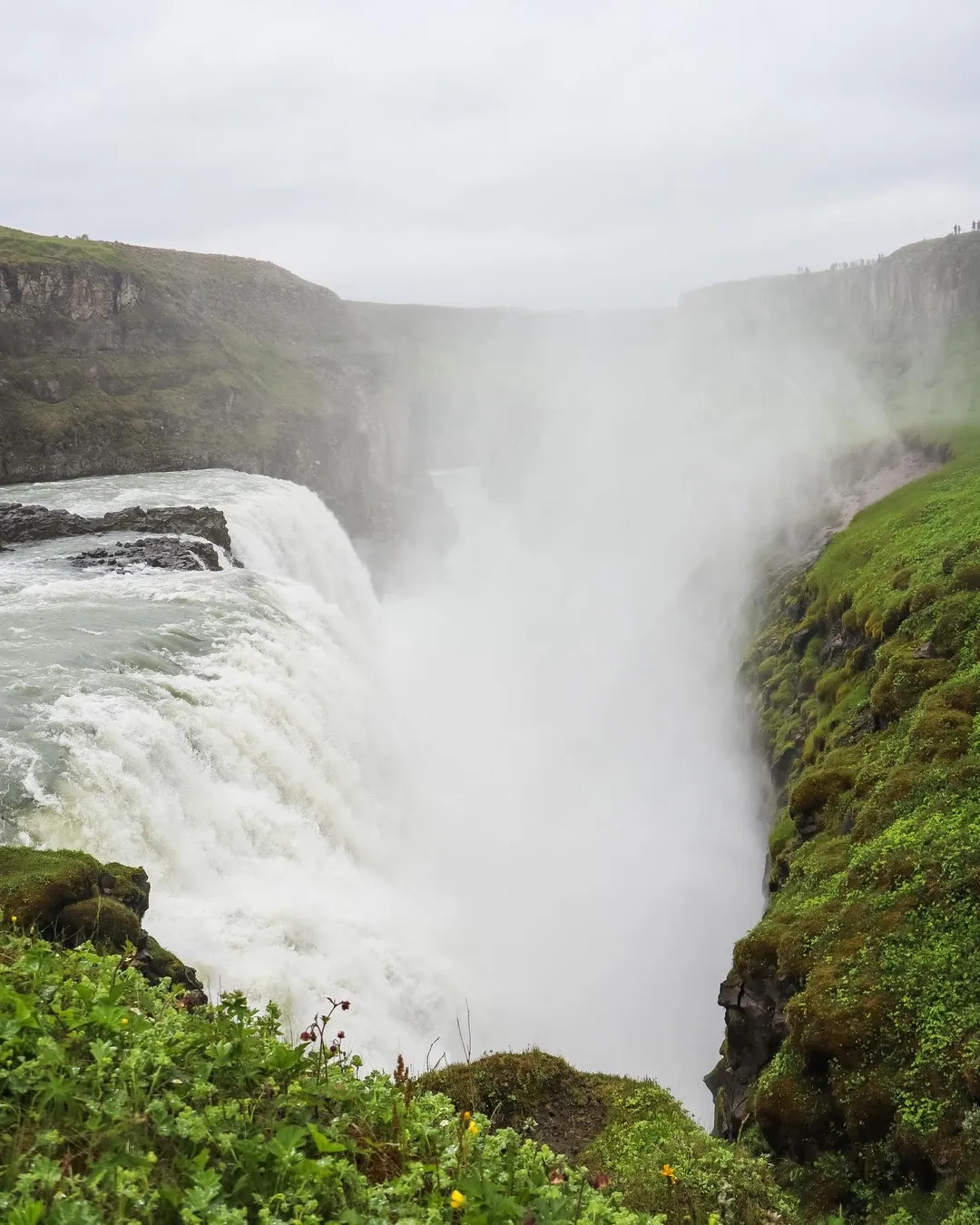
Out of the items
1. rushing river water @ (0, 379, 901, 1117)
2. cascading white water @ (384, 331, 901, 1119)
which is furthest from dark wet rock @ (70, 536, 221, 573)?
cascading white water @ (384, 331, 901, 1119)

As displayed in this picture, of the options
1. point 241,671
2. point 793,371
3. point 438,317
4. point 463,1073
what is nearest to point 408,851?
point 241,671

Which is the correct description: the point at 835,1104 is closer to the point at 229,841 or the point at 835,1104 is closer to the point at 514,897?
the point at 229,841

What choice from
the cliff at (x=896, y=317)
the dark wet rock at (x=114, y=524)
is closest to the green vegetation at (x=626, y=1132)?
the dark wet rock at (x=114, y=524)

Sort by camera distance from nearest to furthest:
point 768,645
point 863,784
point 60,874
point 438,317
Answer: point 60,874 < point 863,784 < point 768,645 < point 438,317

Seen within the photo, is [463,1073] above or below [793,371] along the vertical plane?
below

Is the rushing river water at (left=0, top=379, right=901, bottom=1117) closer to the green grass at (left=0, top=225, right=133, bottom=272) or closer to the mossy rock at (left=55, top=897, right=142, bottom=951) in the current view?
the mossy rock at (left=55, top=897, right=142, bottom=951)

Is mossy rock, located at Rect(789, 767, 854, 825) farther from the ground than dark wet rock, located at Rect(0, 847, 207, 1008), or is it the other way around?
dark wet rock, located at Rect(0, 847, 207, 1008)

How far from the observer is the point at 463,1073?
13.3 metres

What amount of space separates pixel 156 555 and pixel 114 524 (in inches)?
357

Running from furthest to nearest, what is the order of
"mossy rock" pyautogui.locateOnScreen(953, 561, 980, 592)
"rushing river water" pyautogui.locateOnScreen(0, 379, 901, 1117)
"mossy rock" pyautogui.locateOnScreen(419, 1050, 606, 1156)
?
"mossy rock" pyautogui.locateOnScreen(953, 561, 980, 592) < "rushing river water" pyautogui.locateOnScreen(0, 379, 901, 1117) < "mossy rock" pyautogui.locateOnScreen(419, 1050, 606, 1156)

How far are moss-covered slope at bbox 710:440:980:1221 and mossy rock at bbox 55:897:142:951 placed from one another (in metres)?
9.96

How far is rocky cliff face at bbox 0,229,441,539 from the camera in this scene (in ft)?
252

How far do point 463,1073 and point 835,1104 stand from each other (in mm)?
5199

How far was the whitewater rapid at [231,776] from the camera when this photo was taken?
19.1 m
